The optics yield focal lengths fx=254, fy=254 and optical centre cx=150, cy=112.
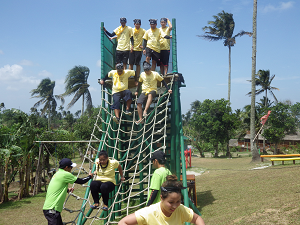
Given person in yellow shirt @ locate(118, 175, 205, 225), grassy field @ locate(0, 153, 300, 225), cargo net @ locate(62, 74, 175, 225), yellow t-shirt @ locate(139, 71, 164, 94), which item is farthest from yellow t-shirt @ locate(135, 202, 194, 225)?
yellow t-shirt @ locate(139, 71, 164, 94)

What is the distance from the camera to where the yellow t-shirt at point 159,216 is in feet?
6.16

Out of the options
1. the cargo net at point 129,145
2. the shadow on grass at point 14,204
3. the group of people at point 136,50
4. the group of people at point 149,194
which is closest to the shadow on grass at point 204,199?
the cargo net at point 129,145

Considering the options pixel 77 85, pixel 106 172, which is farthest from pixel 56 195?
pixel 77 85

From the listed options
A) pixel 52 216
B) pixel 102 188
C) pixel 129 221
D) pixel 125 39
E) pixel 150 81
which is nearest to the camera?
pixel 129 221

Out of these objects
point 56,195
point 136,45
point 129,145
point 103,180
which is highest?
point 136,45

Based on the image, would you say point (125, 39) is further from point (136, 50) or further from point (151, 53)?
point (151, 53)

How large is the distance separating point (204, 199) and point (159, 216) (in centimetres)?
571

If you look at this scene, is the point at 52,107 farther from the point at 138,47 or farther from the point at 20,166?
the point at 138,47

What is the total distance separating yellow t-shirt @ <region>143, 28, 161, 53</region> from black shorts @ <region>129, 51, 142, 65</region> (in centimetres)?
43

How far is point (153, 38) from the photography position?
247 inches

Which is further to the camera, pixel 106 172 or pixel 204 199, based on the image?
pixel 204 199

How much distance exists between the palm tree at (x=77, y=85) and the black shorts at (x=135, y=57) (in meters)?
27.0

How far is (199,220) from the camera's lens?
1.96 meters

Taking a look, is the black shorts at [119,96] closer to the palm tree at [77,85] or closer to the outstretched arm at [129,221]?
the outstretched arm at [129,221]
